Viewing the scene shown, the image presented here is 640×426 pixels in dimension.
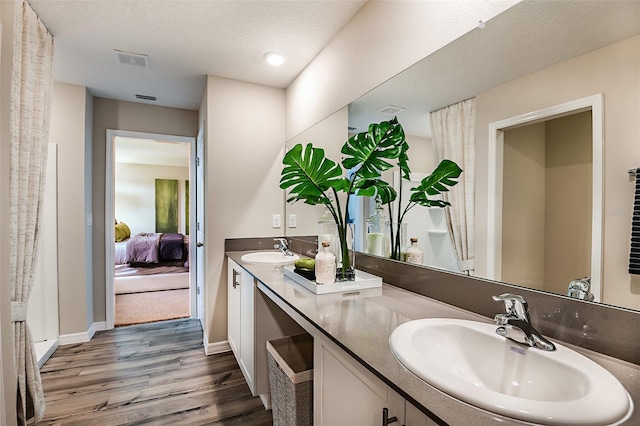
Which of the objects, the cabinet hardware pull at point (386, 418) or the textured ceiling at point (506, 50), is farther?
the textured ceiling at point (506, 50)

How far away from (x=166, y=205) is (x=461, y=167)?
8.02 meters

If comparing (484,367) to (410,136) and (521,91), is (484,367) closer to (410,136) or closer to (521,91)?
(521,91)

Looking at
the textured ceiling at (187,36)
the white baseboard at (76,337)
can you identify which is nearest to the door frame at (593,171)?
the textured ceiling at (187,36)

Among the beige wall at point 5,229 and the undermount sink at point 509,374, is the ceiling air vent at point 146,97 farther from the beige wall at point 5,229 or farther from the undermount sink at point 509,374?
the undermount sink at point 509,374

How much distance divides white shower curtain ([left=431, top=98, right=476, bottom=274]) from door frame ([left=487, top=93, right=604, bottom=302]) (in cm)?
8

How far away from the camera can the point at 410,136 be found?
146 centimetres

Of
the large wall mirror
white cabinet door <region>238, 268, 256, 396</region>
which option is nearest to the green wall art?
white cabinet door <region>238, 268, 256, 396</region>

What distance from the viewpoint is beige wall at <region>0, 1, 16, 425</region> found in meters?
1.37

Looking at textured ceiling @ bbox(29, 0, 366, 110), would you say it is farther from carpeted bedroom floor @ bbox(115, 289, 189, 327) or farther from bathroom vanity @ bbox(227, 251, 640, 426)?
carpeted bedroom floor @ bbox(115, 289, 189, 327)

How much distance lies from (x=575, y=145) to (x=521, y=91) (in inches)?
10.1

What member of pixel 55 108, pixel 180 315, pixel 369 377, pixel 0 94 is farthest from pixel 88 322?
pixel 369 377

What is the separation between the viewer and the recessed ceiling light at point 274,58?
7.47 feet

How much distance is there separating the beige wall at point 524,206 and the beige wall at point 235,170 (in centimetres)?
212

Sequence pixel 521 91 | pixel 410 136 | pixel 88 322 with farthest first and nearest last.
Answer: pixel 88 322 → pixel 410 136 → pixel 521 91
